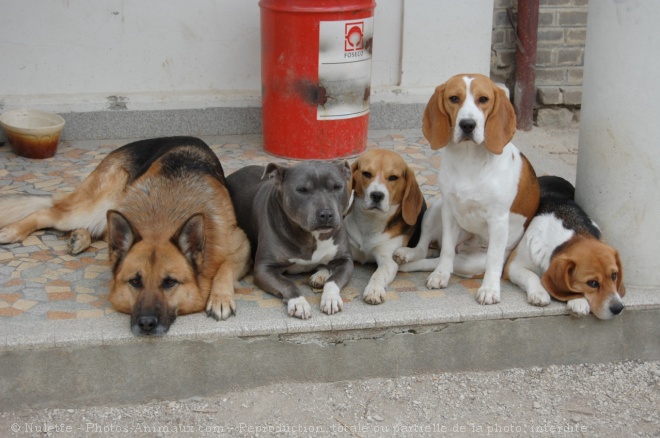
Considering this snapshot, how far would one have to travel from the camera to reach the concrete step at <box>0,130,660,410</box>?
4.75 meters

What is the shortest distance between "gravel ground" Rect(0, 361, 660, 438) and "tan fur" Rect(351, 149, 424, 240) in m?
1.09

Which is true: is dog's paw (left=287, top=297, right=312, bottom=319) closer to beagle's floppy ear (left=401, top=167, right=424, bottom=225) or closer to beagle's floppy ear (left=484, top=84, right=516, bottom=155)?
beagle's floppy ear (left=401, top=167, right=424, bottom=225)

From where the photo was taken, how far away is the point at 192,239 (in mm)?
5008

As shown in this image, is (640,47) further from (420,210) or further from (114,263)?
(114,263)

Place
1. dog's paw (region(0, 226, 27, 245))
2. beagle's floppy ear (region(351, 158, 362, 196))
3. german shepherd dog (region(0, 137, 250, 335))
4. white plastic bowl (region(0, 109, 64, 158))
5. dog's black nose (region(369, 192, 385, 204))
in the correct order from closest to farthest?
german shepherd dog (region(0, 137, 250, 335)), dog's black nose (region(369, 192, 385, 204)), beagle's floppy ear (region(351, 158, 362, 196)), dog's paw (region(0, 226, 27, 245)), white plastic bowl (region(0, 109, 64, 158))

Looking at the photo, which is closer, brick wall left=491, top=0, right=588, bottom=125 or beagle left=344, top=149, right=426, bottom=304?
beagle left=344, top=149, right=426, bottom=304

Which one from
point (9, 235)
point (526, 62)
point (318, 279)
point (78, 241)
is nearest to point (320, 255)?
point (318, 279)

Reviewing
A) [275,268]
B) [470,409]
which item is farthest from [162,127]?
[470,409]

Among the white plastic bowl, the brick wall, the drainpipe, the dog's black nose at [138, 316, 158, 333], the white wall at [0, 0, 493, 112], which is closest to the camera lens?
the dog's black nose at [138, 316, 158, 333]

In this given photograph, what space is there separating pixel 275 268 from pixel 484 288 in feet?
4.16

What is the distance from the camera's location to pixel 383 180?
555cm

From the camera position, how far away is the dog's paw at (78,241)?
588cm

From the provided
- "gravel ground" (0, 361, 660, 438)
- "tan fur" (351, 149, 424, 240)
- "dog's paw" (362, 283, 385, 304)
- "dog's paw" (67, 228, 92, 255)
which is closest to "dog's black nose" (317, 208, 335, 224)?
"dog's paw" (362, 283, 385, 304)

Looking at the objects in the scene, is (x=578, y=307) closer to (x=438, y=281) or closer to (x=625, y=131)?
(x=438, y=281)
